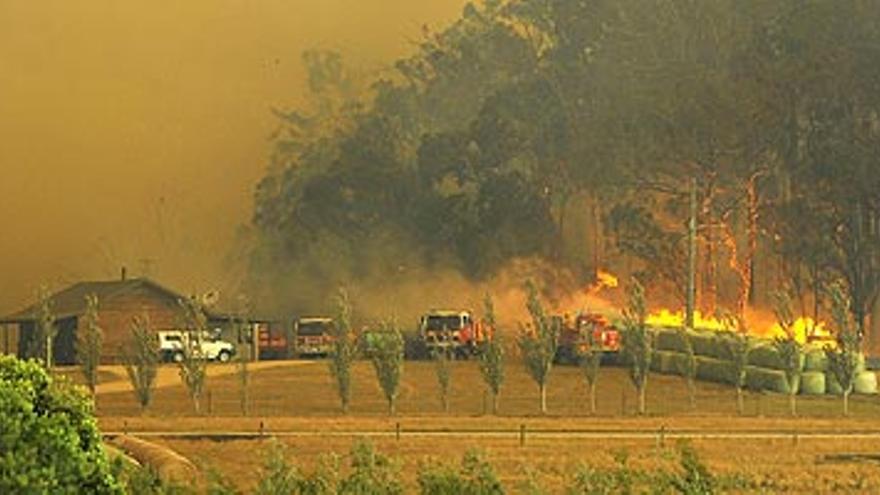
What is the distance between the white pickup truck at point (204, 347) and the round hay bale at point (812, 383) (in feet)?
97.4

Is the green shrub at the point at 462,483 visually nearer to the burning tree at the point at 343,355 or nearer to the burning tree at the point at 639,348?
the burning tree at the point at 343,355

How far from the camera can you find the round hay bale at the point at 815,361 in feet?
240

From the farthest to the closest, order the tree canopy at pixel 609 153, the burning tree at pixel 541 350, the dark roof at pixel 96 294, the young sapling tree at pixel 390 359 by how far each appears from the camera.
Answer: the tree canopy at pixel 609 153 < the dark roof at pixel 96 294 < the burning tree at pixel 541 350 < the young sapling tree at pixel 390 359

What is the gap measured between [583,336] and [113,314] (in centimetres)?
2640

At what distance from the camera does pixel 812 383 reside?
237 ft

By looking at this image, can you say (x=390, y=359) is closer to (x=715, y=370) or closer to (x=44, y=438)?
(x=715, y=370)

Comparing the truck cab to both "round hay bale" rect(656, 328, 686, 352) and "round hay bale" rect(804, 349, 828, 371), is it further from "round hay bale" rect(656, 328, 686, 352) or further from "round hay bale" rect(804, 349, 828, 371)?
"round hay bale" rect(804, 349, 828, 371)

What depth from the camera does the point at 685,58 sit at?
115438 mm

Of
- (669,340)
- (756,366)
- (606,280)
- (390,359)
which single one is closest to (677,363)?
(669,340)

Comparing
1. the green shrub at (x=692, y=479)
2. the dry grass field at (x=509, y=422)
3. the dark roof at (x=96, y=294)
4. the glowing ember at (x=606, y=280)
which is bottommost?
the dry grass field at (x=509, y=422)

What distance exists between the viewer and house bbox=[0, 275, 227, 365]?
300 feet

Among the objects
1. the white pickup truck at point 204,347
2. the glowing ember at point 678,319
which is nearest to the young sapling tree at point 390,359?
the white pickup truck at point 204,347

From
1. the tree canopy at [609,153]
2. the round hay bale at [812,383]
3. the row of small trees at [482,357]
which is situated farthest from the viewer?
the tree canopy at [609,153]

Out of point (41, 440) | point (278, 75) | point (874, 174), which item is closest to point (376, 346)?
point (874, 174)
